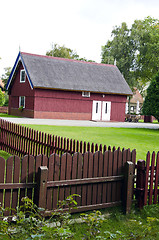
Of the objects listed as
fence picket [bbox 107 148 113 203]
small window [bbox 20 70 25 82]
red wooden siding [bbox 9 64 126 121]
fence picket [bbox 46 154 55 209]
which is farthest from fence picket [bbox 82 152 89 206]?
small window [bbox 20 70 25 82]

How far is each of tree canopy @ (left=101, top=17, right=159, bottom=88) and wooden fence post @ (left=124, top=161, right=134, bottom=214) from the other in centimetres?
5384

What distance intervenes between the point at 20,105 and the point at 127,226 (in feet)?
114

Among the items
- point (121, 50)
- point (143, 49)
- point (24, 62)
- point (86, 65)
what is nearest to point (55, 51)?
point (121, 50)

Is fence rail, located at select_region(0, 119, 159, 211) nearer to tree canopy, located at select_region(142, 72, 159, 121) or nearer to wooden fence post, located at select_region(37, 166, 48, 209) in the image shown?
wooden fence post, located at select_region(37, 166, 48, 209)

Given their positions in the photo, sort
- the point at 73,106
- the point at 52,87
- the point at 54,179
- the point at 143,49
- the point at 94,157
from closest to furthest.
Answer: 1. the point at 54,179
2. the point at 94,157
3. the point at 52,87
4. the point at 73,106
5. the point at 143,49

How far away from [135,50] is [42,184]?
5913cm

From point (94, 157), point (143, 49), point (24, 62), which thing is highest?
point (143, 49)

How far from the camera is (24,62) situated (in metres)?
36.6

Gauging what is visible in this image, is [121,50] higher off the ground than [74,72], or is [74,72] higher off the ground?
[121,50]

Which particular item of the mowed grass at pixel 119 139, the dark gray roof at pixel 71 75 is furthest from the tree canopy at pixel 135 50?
the mowed grass at pixel 119 139

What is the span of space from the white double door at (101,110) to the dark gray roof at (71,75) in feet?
5.71

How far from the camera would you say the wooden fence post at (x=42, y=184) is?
15.6ft

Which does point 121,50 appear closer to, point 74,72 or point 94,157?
point 74,72

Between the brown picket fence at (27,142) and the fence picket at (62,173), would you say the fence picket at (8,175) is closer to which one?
the fence picket at (62,173)
